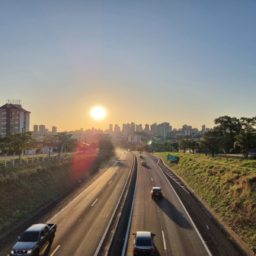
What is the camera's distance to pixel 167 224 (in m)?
34.0

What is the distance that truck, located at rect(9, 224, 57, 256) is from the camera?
23.7 m

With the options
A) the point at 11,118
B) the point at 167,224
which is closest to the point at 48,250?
the point at 167,224

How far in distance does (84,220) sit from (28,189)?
1338 centimetres

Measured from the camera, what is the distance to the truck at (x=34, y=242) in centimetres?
2373

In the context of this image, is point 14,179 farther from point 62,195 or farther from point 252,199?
point 252,199

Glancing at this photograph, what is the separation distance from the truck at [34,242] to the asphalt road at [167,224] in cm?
629

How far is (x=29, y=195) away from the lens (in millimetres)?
43812

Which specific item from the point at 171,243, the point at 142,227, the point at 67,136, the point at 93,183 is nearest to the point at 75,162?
the point at 93,183

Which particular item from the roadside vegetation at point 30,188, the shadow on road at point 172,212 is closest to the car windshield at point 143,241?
the shadow on road at point 172,212

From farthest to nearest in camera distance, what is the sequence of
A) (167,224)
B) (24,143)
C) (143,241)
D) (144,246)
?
(24,143), (167,224), (143,241), (144,246)

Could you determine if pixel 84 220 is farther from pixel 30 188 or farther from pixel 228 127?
pixel 228 127

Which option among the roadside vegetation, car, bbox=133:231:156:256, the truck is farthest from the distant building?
car, bbox=133:231:156:256

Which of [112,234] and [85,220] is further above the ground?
[85,220]

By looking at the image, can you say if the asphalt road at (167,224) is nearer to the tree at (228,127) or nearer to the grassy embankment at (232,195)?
the grassy embankment at (232,195)
